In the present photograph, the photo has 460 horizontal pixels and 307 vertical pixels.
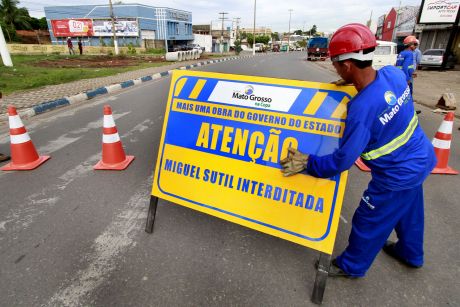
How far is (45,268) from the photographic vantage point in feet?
7.23

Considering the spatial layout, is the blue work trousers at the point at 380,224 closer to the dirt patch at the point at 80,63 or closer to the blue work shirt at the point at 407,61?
the blue work shirt at the point at 407,61

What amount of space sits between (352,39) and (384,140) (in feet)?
2.12

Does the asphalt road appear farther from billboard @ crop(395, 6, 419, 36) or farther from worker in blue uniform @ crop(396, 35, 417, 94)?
billboard @ crop(395, 6, 419, 36)

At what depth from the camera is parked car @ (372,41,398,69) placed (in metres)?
14.5

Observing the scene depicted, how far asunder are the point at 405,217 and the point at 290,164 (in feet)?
3.15

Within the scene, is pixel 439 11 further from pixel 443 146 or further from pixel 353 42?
pixel 353 42

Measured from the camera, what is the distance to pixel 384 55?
14.8 m

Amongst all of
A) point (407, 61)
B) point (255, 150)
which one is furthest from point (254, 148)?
point (407, 61)

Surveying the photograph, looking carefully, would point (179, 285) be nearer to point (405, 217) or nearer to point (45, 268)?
point (45, 268)

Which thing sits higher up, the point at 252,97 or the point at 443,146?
the point at 252,97

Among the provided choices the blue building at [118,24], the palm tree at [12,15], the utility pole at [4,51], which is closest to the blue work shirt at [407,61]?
the utility pole at [4,51]

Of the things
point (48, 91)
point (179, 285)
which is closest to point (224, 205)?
point (179, 285)

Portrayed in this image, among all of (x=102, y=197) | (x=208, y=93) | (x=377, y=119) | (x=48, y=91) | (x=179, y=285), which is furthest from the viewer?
(x=48, y=91)

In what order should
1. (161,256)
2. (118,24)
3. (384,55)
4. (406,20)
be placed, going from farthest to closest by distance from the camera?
(118,24)
(406,20)
(384,55)
(161,256)
